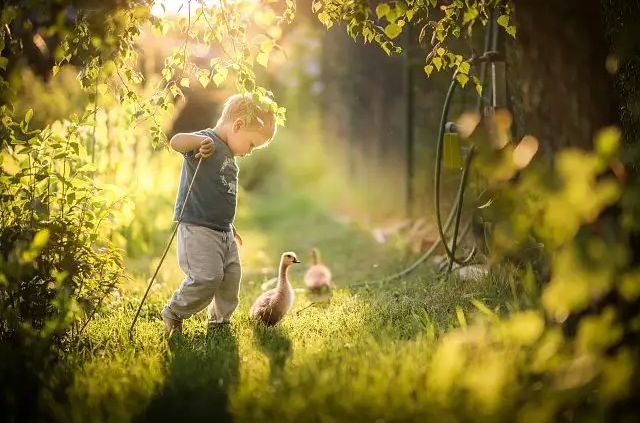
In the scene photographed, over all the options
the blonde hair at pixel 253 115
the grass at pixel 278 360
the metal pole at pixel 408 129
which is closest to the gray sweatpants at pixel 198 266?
the grass at pixel 278 360

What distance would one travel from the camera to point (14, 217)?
4.05 m

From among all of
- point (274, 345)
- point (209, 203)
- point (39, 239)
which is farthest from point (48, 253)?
point (274, 345)

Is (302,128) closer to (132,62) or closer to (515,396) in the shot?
(132,62)

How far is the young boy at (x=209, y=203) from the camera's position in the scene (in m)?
4.39

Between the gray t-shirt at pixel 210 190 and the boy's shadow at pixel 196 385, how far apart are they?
2.50 feet

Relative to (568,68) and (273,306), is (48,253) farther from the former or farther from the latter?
(568,68)

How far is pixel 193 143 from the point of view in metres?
4.34

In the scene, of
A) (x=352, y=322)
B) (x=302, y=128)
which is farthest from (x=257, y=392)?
(x=302, y=128)

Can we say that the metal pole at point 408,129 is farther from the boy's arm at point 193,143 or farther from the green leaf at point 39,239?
the green leaf at point 39,239

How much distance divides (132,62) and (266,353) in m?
1.91

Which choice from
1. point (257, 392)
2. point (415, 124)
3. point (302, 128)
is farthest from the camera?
point (302, 128)

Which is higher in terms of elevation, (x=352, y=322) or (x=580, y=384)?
(x=352, y=322)

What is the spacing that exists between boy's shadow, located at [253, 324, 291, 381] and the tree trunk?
1.56m

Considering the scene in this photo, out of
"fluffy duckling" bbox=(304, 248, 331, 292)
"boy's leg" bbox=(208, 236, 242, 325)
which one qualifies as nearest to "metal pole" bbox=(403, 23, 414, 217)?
"fluffy duckling" bbox=(304, 248, 331, 292)
